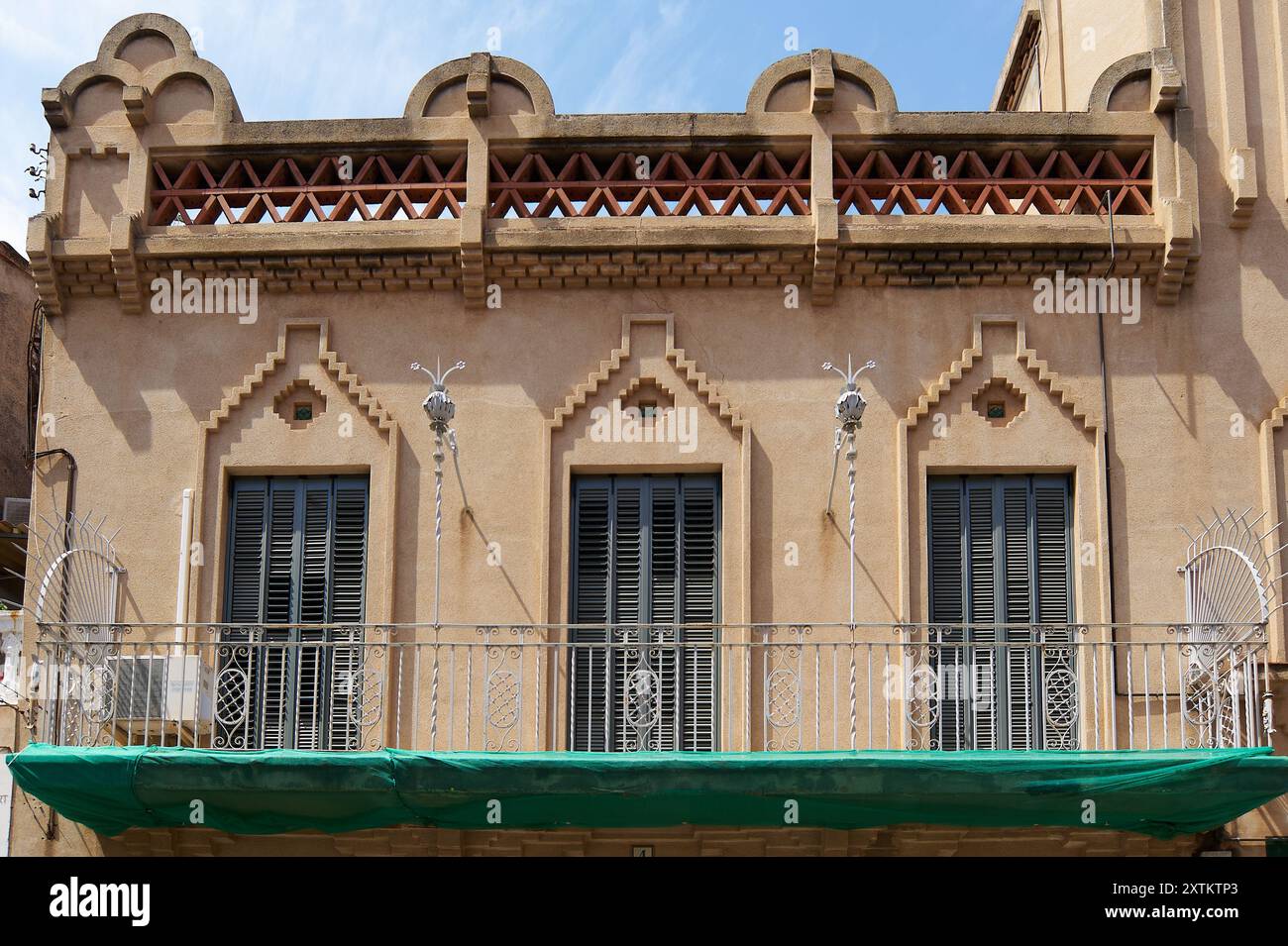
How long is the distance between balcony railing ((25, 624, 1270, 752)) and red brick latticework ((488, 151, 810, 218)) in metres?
3.65

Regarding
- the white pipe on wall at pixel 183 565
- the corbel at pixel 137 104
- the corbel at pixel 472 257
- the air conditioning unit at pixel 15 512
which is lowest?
the white pipe on wall at pixel 183 565

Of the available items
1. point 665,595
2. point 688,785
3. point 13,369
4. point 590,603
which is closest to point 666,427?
point 665,595

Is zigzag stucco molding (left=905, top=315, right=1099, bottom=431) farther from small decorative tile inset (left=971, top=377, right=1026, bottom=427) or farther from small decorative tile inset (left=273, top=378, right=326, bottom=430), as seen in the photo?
small decorative tile inset (left=273, top=378, right=326, bottom=430)

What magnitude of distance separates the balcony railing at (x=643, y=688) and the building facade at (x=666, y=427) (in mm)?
39

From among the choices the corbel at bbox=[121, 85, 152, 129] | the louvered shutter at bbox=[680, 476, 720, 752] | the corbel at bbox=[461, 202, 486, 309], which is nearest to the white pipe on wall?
the corbel at bbox=[461, 202, 486, 309]

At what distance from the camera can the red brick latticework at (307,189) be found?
15.5 m

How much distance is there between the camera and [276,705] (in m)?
14.4

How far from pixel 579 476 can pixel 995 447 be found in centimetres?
341

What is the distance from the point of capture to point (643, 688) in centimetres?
1405

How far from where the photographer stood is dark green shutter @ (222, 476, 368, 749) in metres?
14.3

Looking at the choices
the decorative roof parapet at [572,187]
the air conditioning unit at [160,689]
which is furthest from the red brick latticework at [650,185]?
the air conditioning unit at [160,689]

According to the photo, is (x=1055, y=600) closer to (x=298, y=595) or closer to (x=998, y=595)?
(x=998, y=595)

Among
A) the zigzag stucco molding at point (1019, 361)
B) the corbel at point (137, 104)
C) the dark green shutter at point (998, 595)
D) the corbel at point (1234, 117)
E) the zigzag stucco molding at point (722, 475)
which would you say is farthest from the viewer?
the corbel at point (137, 104)

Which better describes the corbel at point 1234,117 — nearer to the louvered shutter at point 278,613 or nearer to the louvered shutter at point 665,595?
the louvered shutter at point 665,595
